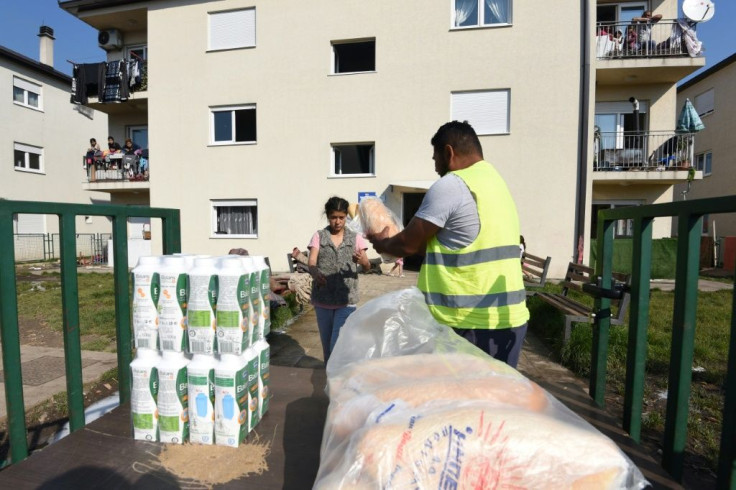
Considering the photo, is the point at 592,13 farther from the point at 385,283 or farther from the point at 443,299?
the point at 443,299

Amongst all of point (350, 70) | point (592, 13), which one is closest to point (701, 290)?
point (592, 13)

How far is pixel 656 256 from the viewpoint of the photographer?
40.7ft

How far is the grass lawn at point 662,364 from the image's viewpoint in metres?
3.42

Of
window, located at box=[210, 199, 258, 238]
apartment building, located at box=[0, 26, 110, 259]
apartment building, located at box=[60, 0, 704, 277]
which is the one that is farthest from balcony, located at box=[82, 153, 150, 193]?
apartment building, located at box=[0, 26, 110, 259]

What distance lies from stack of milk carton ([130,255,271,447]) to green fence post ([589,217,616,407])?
174 centimetres

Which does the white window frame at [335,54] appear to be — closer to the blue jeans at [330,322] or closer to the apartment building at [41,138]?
the blue jeans at [330,322]

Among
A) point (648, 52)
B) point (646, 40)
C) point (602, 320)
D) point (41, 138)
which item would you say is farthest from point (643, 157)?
point (41, 138)

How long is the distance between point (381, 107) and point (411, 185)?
8.69ft

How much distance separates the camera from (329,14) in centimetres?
1288

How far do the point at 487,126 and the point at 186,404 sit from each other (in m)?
11.9

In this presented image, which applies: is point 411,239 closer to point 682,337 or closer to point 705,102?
point 682,337

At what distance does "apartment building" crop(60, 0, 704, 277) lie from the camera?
38.5 feet

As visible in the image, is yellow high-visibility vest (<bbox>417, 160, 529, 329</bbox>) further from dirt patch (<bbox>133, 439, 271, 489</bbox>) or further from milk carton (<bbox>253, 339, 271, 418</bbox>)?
dirt patch (<bbox>133, 439, 271, 489</bbox>)

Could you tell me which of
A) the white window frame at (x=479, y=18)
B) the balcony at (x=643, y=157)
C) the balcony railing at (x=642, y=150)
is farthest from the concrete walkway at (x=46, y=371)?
the balcony railing at (x=642, y=150)
